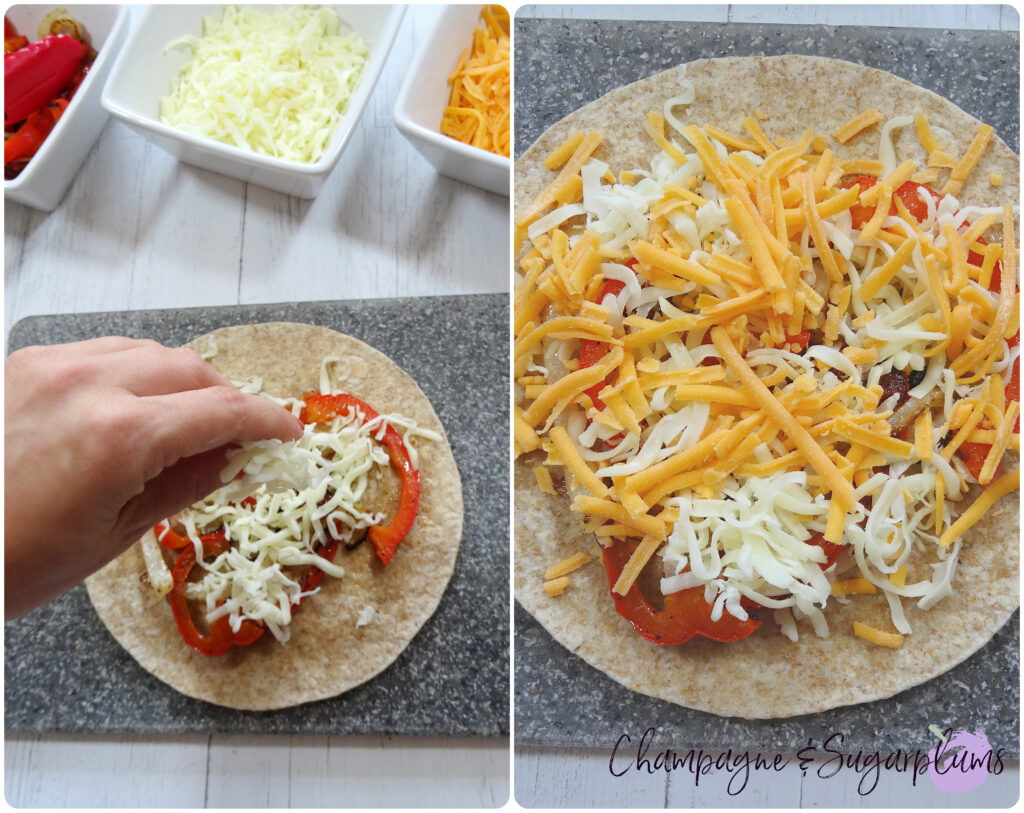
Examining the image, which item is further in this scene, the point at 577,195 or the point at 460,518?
the point at 460,518

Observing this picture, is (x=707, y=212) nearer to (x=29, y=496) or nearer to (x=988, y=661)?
(x=988, y=661)

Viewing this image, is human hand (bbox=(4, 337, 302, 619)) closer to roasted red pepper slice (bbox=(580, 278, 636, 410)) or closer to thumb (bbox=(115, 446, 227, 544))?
thumb (bbox=(115, 446, 227, 544))

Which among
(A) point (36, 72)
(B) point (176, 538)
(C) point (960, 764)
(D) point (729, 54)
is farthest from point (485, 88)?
(C) point (960, 764)

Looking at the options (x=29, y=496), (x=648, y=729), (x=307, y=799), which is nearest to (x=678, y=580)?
(x=648, y=729)

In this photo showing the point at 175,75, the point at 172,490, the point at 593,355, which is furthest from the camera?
the point at 175,75

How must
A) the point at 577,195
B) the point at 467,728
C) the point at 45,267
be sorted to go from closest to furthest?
the point at 577,195, the point at 467,728, the point at 45,267

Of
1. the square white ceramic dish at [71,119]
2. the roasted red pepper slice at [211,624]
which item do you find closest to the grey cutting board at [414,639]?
the roasted red pepper slice at [211,624]

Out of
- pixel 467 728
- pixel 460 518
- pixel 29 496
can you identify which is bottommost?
pixel 467 728

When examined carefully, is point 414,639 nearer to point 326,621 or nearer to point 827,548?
point 326,621
